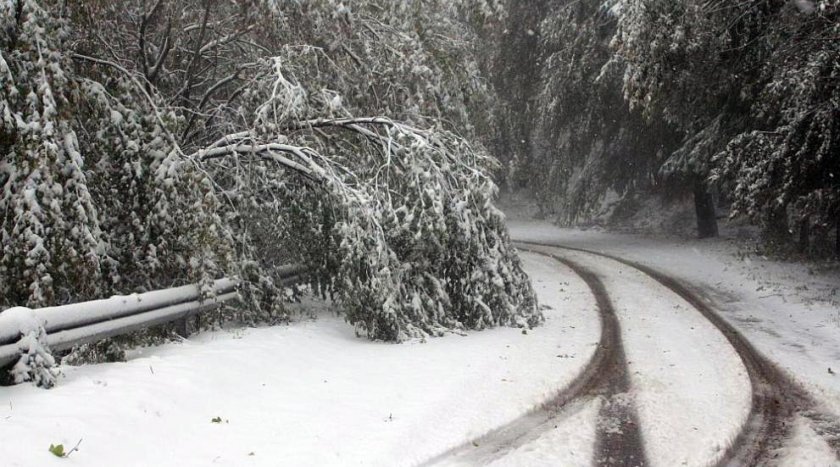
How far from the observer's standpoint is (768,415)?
6.13m

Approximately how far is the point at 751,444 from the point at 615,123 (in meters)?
17.2

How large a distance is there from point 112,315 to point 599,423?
188 inches

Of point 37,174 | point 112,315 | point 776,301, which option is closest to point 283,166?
point 112,315

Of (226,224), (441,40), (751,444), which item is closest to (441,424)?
(751,444)

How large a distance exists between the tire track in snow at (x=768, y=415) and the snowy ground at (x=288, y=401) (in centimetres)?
130

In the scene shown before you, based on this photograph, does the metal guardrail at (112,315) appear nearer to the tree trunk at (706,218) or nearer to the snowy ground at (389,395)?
the snowy ground at (389,395)

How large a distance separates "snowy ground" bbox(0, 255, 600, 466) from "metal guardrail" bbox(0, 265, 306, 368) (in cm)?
32

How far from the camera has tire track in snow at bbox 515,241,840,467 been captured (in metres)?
5.24

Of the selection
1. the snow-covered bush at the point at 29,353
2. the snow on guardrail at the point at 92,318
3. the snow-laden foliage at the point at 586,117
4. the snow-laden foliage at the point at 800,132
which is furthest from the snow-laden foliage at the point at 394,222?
the snow-laden foliage at the point at 586,117

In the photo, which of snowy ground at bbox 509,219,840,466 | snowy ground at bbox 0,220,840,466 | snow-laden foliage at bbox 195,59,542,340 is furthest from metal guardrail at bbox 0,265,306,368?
snowy ground at bbox 509,219,840,466

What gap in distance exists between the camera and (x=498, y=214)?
1009 centimetres

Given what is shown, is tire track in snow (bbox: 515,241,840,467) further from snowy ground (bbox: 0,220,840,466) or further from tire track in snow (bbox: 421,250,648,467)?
tire track in snow (bbox: 421,250,648,467)

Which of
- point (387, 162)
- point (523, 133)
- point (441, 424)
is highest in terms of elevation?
point (523, 133)

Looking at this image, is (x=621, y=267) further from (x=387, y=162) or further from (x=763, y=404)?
(x=763, y=404)
